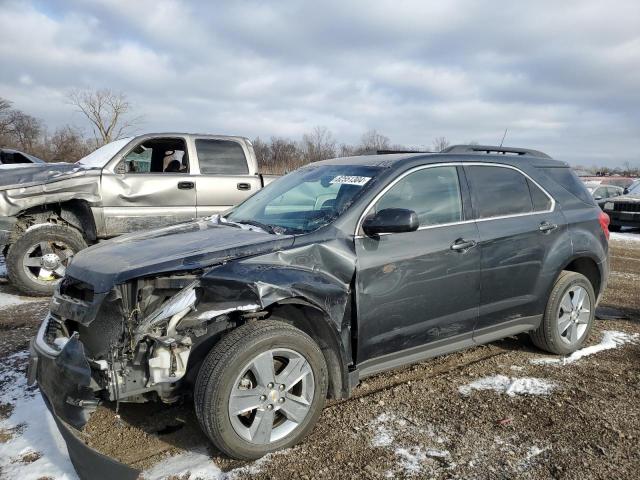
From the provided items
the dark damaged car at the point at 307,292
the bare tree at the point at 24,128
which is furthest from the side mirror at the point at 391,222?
the bare tree at the point at 24,128

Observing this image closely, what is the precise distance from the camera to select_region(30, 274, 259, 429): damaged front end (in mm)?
2668

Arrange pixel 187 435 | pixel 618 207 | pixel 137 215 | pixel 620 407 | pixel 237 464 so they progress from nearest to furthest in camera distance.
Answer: pixel 237 464 → pixel 187 435 → pixel 620 407 → pixel 137 215 → pixel 618 207

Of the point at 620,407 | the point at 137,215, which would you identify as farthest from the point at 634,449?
the point at 137,215

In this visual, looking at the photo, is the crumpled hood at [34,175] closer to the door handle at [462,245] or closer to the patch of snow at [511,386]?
the door handle at [462,245]

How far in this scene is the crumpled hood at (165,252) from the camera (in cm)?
283

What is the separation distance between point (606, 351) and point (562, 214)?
141 cm

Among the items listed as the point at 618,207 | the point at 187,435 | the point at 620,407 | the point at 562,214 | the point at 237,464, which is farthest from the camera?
the point at 618,207

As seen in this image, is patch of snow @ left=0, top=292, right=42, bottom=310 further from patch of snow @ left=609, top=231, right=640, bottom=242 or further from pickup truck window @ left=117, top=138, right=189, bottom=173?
patch of snow @ left=609, top=231, right=640, bottom=242

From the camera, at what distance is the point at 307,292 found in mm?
3018

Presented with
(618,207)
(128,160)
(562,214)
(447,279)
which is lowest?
(618,207)

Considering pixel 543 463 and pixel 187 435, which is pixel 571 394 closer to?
pixel 543 463

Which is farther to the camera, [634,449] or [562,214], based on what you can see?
[562,214]

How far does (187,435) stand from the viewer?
321 centimetres

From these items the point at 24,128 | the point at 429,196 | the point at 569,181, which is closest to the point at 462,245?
the point at 429,196
